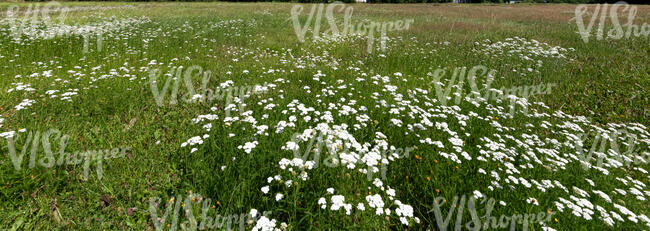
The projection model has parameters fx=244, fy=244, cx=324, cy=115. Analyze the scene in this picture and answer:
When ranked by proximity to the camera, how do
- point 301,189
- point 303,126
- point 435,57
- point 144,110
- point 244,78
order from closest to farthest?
point 301,189
point 303,126
point 144,110
point 244,78
point 435,57

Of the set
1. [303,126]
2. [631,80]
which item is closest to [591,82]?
[631,80]

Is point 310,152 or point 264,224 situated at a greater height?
point 310,152

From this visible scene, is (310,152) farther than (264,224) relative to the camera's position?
Yes

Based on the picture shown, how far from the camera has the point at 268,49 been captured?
965 centimetres

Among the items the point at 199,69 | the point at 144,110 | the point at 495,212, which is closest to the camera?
the point at 495,212

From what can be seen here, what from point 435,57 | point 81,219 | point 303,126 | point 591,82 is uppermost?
point 435,57

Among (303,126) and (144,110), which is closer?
(303,126)

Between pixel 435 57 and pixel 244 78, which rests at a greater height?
pixel 435 57

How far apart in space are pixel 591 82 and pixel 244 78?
9.89 metres

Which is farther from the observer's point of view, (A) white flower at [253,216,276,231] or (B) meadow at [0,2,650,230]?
(B) meadow at [0,2,650,230]

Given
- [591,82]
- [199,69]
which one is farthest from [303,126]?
[591,82]

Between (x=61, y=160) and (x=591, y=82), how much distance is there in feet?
39.2

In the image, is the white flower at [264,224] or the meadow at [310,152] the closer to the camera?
the white flower at [264,224]

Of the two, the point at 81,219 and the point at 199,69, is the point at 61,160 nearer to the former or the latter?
the point at 81,219
